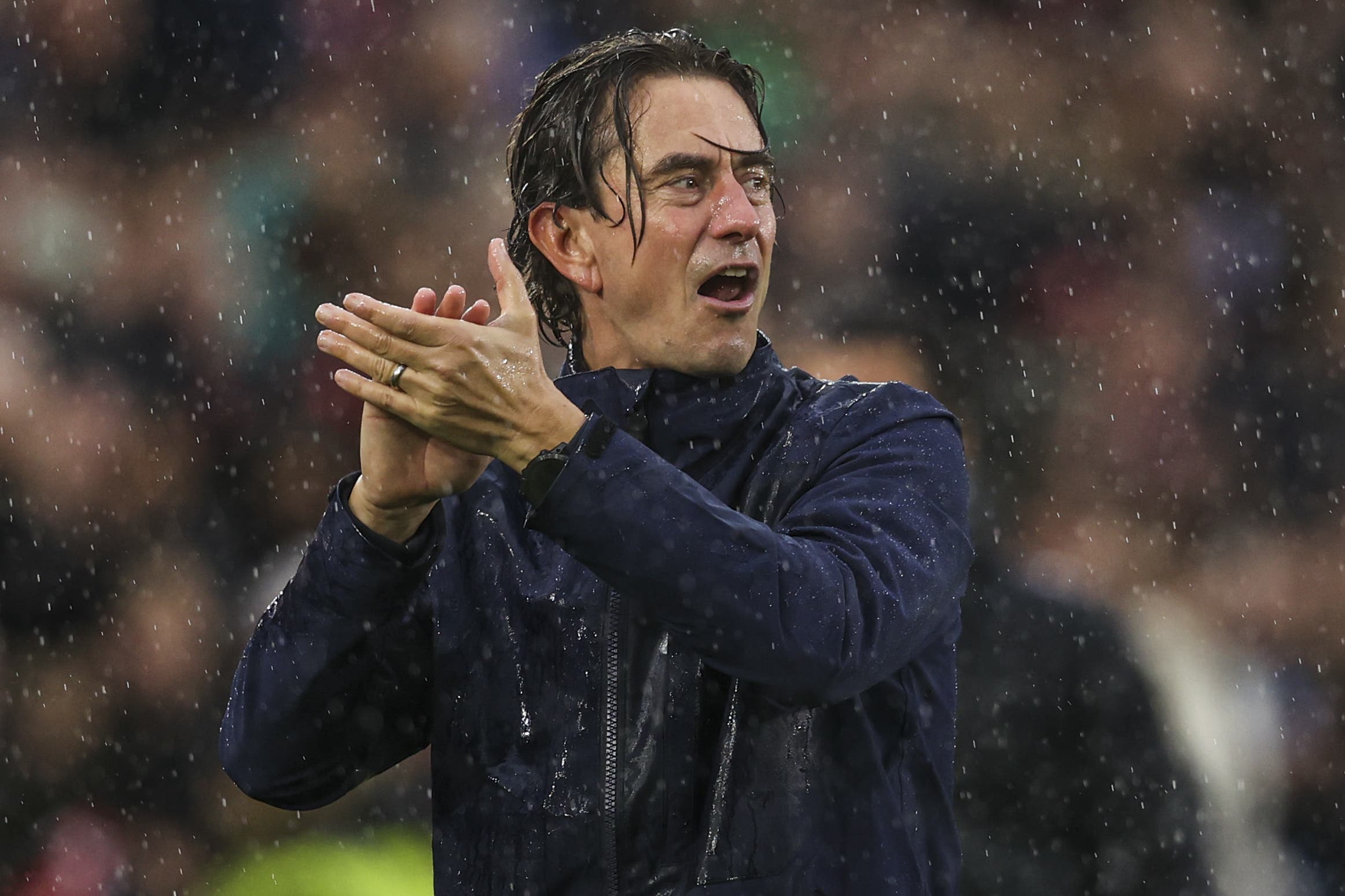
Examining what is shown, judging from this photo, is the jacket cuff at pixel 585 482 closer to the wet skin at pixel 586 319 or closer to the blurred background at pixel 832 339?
the wet skin at pixel 586 319

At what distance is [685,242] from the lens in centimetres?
196

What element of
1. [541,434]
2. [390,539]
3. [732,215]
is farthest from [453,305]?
[732,215]

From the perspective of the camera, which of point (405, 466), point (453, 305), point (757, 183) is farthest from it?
point (757, 183)

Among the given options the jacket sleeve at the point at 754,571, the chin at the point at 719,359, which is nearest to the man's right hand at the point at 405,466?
the jacket sleeve at the point at 754,571

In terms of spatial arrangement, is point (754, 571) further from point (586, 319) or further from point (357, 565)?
point (586, 319)

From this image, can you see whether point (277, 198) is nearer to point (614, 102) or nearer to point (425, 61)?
point (425, 61)

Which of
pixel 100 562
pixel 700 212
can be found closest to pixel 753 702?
pixel 700 212

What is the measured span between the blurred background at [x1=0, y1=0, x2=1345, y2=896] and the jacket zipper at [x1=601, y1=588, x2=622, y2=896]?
1.50 meters

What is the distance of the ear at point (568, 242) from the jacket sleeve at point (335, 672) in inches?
17.8

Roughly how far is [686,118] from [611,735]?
825mm

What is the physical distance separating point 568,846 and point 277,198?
8.90ft

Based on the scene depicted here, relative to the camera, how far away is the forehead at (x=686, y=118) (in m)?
2.01

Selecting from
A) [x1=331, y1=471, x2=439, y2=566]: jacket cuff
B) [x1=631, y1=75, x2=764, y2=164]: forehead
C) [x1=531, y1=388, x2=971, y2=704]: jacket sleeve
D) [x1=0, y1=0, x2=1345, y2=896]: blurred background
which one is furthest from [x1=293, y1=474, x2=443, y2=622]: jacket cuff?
[x1=0, y1=0, x2=1345, y2=896]: blurred background

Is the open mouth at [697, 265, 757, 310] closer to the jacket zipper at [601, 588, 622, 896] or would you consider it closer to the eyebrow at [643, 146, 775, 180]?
the eyebrow at [643, 146, 775, 180]
